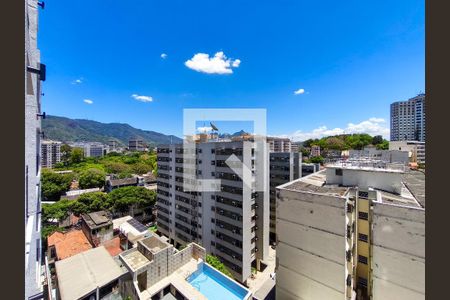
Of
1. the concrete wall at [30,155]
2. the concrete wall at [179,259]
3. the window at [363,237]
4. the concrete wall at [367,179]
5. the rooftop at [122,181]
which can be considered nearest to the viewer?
the concrete wall at [30,155]

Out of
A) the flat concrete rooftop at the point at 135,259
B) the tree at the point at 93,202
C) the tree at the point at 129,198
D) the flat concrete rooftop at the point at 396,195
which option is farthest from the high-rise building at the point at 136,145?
the flat concrete rooftop at the point at 396,195

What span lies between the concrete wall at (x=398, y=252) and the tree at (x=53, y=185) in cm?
4762

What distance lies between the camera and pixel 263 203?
744 inches

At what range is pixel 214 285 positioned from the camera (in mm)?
11477

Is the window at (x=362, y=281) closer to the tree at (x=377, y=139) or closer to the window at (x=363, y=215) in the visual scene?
the window at (x=363, y=215)

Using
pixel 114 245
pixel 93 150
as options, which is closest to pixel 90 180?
pixel 114 245

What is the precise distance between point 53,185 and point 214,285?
40359mm

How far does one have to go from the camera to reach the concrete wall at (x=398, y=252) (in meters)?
7.92

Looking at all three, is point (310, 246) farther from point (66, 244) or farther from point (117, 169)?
point (117, 169)

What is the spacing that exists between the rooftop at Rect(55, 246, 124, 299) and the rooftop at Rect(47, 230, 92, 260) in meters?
7.77

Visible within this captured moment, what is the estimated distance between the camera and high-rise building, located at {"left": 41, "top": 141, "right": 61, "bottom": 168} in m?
64.0

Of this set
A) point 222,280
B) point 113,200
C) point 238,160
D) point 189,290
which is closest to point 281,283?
point 222,280

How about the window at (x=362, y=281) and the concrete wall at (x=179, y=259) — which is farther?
the concrete wall at (x=179, y=259)

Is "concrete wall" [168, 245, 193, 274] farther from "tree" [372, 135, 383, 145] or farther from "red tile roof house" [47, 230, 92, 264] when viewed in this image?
"tree" [372, 135, 383, 145]
